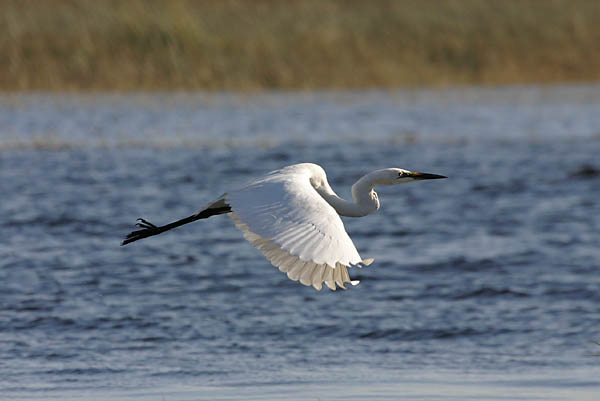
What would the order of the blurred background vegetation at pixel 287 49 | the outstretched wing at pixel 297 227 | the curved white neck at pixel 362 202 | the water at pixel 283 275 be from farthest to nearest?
1. the blurred background vegetation at pixel 287 49
2. the water at pixel 283 275
3. the curved white neck at pixel 362 202
4. the outstretched wing at pixel 297 227

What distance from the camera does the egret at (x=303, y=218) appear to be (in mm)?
5008

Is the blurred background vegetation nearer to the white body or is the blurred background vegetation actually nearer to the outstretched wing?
the white body

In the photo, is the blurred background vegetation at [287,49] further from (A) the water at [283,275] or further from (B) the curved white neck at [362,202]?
(B) the curved white neck at [362,202]

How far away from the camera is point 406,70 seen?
2322 centimetres

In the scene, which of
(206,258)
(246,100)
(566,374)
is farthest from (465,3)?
(566,374)

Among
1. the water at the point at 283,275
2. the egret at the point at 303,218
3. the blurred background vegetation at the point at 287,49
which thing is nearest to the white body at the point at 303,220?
the egret at the point at 303,218

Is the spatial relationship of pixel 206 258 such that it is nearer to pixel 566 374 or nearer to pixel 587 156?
pixel 566 374

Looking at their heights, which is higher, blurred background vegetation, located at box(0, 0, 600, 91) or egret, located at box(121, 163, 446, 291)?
blurred background vegetation, located at box(0, 0, 600, 91)

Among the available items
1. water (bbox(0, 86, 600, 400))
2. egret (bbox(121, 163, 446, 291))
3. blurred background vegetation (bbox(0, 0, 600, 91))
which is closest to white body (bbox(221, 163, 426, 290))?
egret (bbox(121, 163, 446, 291))

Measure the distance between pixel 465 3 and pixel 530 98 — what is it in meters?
5.78

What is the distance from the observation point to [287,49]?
2291 cm

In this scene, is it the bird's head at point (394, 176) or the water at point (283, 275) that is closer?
the bird's head at point (394, 176)

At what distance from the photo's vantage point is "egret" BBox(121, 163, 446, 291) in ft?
16.4

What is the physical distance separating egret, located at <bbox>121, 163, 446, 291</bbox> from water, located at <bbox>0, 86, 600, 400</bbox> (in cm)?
103
